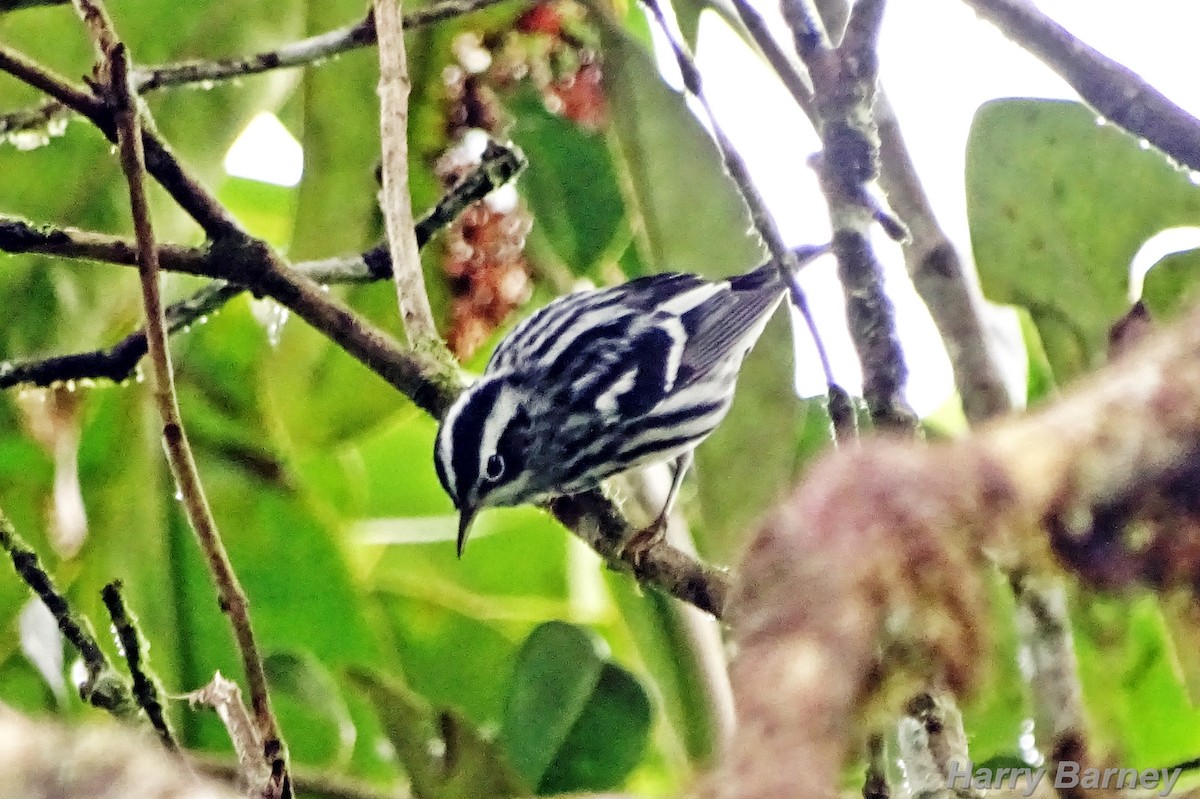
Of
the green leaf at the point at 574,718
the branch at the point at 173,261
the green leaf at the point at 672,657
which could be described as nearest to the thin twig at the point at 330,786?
the green leaf at the point at 574,718

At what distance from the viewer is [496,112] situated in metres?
1.96

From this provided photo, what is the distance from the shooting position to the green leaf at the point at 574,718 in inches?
68.3

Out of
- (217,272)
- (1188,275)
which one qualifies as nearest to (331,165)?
(217,272)

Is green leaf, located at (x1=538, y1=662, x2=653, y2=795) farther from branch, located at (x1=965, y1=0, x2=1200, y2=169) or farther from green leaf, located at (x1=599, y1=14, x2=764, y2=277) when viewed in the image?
branch, located at (x1=965, y1=0, x2=1200, y2=169)

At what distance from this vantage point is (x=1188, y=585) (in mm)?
483

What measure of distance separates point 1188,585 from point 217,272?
1.34m

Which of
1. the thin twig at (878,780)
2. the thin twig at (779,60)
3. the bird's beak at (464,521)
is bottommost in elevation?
the thin twig at (878,780)

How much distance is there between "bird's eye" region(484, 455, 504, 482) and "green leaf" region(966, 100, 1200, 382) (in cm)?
78

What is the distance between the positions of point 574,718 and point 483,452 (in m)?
0.43

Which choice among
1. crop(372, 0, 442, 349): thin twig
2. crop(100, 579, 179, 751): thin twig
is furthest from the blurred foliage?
crop(100, 579, 179, 751): thin twig

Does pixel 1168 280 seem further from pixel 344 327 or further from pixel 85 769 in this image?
pixel 85 769

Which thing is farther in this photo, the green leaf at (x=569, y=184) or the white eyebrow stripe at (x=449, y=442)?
the green leaf at (x=569, y=184)

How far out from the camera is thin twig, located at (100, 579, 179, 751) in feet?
4.13

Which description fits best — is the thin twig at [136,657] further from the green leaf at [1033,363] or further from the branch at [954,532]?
the green leaf at [1033,363]
